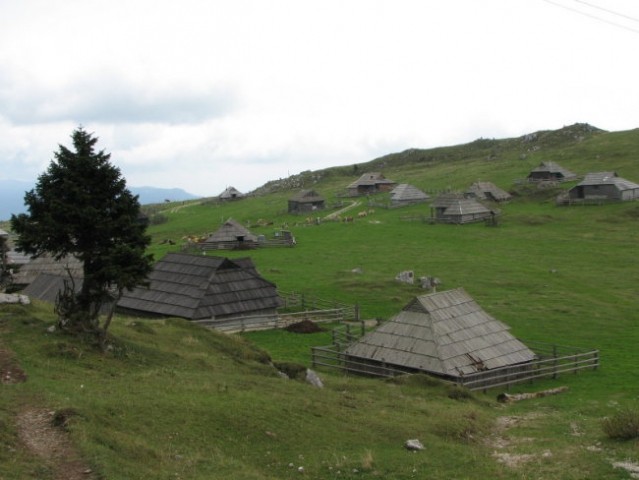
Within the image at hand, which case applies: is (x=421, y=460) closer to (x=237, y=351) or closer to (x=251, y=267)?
(x=237, y=351)

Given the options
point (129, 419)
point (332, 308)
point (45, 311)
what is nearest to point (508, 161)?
point (332, 308)

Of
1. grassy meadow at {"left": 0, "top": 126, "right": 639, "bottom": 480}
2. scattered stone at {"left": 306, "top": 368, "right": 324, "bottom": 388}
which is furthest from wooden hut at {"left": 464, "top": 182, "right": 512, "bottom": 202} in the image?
scattered stone at {"left": 306, "top": 368, "right": 324, "bottom": 388}

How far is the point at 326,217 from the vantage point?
9044 cm

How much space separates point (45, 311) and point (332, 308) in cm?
2122

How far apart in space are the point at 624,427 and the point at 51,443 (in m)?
13.6

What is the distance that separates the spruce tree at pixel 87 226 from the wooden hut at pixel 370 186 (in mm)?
88332

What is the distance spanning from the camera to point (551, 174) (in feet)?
306

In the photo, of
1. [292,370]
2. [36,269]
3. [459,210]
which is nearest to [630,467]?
[292,370]

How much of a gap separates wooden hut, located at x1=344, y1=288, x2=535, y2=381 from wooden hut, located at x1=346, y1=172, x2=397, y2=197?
7970 cm

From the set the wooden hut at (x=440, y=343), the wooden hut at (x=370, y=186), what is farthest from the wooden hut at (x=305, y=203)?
the wooden hut at (x=440, y=343)

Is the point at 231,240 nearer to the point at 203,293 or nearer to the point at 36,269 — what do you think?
the point at 36,269

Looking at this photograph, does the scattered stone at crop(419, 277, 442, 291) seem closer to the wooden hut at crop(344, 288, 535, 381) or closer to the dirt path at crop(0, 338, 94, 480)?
the wooden hut at crop(344, 288, 535, 381)

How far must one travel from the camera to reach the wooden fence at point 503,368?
1074 inches

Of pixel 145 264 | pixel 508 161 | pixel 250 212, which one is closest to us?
pixel 145 264
